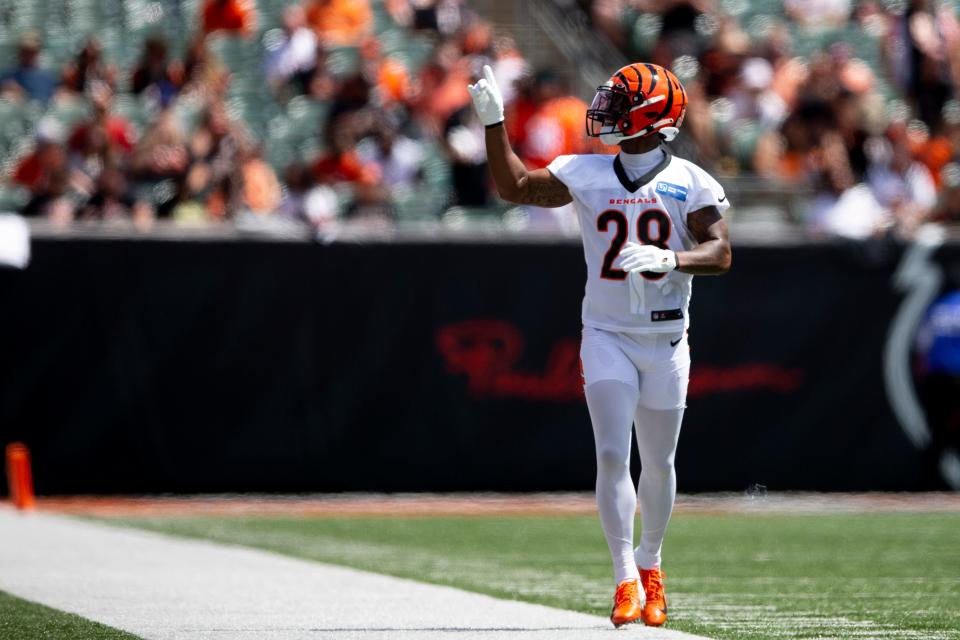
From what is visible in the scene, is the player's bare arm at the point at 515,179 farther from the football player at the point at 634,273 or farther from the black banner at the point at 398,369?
the black banner at the point at 398,369

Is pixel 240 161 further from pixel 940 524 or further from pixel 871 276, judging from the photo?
pixel 940 524

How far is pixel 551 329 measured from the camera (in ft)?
47.1

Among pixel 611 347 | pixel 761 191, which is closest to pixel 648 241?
pixel 611 347

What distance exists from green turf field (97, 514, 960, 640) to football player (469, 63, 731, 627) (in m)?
0.55

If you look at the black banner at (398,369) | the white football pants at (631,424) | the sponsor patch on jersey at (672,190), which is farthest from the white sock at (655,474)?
the black banner at (398,369)

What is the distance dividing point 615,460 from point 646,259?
81 cm

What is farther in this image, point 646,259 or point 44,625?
point 44,625

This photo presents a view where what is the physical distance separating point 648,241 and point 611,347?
1.43ft

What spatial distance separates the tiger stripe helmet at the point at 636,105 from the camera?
6.74 meters

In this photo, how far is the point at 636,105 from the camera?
673 centimetres

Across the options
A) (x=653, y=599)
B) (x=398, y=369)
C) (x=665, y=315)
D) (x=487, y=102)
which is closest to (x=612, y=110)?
(x=487, y=102)

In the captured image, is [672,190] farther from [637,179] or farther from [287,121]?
[287,121]

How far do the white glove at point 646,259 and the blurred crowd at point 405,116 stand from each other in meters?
8.00

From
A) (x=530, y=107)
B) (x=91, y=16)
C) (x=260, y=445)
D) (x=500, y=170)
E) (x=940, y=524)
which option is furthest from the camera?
(x=91, y=16)
